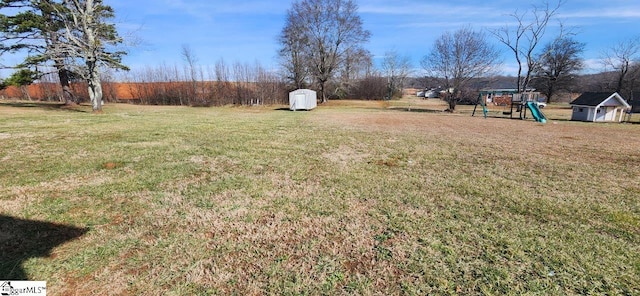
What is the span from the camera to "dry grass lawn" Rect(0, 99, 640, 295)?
207 cm

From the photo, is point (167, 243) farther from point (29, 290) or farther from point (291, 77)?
point (291, 77)

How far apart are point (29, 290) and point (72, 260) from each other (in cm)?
39

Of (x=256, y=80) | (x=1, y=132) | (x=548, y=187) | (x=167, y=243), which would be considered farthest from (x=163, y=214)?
(x=256, y=80)

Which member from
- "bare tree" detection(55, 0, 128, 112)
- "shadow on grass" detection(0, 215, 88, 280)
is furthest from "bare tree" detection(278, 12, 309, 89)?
"shadow on grass" detection(0, 215, 88, 280)

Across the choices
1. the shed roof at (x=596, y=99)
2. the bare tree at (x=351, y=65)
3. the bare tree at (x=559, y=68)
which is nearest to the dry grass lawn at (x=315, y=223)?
the shed roof at (x=596, y=99)

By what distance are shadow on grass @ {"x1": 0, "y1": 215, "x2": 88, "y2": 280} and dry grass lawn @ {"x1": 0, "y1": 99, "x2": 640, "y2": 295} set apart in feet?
0.06

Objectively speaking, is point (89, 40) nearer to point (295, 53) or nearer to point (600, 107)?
point (295, 53)

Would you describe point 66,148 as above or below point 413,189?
above

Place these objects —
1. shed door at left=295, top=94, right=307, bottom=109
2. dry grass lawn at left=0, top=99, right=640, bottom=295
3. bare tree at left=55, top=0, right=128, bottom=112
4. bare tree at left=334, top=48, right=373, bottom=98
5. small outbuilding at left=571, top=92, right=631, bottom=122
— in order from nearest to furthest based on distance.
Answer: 1. dry grass lawn at left=0, top=99, right=640, bottom=295
2. bare tree at left=55, top=0, right=128, bottom=112
3. small outbuilding at left=571, top=92, right=631, bottom=122
4. shed door at left=295, top=94, right=307, bottom=109
5. bare tree at left=334, top=48, right=373, bottom=98

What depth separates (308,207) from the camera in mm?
3373

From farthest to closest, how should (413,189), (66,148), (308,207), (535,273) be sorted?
1. (66,148)
2. (413,189)
3. (308,207)
4. (535,273)

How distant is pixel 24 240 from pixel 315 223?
8.70 ft

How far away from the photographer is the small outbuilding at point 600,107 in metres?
19.2

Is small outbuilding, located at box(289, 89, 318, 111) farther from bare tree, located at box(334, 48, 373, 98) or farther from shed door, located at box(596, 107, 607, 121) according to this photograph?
shed door, located at box(596, 107, 607, 121)
